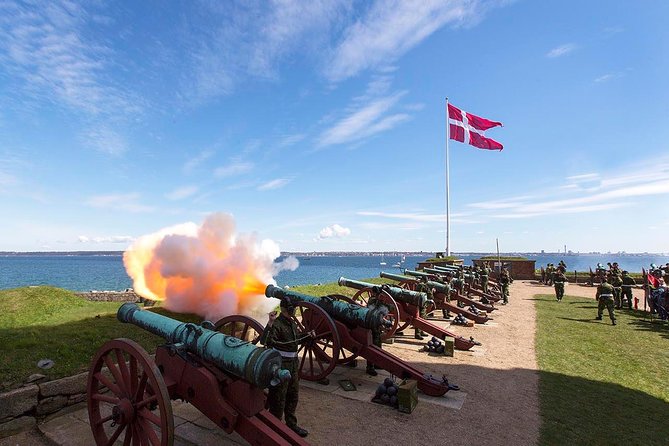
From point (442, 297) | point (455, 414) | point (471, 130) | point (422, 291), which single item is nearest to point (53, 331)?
point (455, 414)

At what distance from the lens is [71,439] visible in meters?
5.18

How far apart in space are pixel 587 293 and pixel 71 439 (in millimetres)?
27190

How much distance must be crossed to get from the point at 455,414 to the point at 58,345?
736 centimetres

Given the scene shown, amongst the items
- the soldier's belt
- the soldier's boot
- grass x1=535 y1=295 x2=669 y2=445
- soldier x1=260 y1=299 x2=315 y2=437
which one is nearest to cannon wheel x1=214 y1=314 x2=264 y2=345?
soldier x1=260 y1=299 x2=315 y2=437

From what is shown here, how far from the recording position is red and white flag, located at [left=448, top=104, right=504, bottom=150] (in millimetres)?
27156

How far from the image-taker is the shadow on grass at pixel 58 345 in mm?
6155

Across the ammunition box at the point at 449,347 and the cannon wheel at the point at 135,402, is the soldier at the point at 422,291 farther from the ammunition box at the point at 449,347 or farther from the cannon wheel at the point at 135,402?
the cannon wheel at the point at 135,402

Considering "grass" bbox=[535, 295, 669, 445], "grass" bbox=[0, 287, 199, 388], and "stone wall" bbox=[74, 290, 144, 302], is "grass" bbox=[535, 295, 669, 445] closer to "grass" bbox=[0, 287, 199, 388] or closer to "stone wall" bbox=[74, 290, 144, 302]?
"grass" bbox=[0, 287, 199, 388]

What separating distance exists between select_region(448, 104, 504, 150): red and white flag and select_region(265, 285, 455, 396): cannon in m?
22.4

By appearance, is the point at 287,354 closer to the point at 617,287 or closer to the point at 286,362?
the point at 286,362

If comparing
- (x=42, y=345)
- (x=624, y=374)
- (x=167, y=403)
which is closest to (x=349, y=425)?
(x=167, y=403)

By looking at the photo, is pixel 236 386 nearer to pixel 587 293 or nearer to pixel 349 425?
pixel 349 425

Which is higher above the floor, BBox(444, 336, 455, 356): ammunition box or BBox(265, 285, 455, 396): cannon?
BBox(265, 285, 455, 396): cannon

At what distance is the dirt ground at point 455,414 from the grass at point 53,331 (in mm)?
4211
